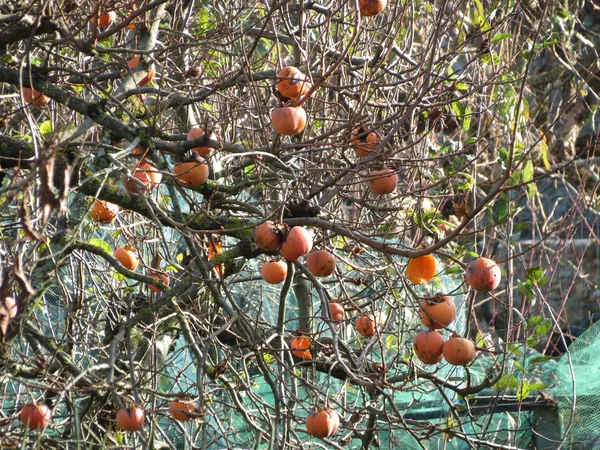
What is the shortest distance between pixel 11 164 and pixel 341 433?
2.17m

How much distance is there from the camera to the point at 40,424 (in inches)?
87.7

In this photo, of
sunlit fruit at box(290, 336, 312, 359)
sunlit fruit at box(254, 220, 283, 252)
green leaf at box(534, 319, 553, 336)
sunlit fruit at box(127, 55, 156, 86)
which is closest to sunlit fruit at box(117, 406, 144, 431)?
sunlit fruit at box(254, 220, 283, 252)

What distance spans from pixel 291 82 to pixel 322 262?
1.82ft

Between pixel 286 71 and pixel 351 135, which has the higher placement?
pixel 286 71

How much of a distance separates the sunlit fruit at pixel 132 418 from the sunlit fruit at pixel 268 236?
663mm

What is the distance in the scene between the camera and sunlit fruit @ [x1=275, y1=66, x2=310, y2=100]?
2.29m

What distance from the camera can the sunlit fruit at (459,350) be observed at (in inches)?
82.7

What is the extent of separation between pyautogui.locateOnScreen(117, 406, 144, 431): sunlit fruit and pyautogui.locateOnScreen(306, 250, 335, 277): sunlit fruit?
2.19ft

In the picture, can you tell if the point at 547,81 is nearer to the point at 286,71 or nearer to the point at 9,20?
the point at 286,71

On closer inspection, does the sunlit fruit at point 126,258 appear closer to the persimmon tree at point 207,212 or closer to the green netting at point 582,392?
the persimmon tree at point 207,212

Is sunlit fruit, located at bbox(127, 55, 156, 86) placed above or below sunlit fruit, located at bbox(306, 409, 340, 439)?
above

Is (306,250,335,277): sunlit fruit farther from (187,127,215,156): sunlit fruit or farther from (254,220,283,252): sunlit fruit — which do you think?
(187,127,215,156): sunlit fruit

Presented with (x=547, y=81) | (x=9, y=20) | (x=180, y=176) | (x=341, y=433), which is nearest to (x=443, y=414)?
(x=341, y=433)

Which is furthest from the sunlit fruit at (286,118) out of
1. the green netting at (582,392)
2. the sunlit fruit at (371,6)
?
the green netting at (582,392)
